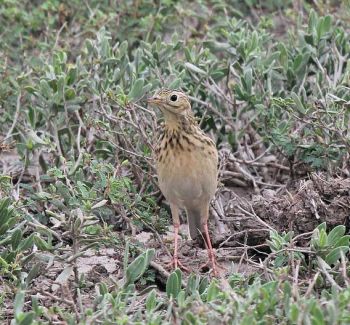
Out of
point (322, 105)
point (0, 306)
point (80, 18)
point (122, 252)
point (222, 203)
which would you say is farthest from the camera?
point (80, 18)

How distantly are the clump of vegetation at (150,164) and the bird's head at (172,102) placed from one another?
1.21 feet

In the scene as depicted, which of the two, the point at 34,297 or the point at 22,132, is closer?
the point at 34,297

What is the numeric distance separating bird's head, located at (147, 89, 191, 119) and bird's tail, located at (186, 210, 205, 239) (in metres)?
0.68

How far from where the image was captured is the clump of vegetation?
5.59 metres

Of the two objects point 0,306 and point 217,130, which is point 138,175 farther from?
point 0,306

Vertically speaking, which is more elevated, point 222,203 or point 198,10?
point 198,10

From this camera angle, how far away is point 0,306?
19.4 feet

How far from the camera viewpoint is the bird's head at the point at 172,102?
22.8 ft

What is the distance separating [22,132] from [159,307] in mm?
2854

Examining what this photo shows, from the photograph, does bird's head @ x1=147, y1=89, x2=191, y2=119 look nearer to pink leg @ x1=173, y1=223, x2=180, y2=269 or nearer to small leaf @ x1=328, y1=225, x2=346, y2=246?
pink leg @ x1=173, y1=223, x2=180, y2=269

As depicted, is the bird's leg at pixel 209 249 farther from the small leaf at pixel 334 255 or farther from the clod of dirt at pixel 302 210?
the small leaf at pixel 334 255

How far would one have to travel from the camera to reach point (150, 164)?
7.36 m

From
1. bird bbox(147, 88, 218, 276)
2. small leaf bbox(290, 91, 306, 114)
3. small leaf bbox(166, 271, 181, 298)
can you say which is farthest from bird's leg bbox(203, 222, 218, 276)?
small leaf bbox(290, 91, 306, 114)

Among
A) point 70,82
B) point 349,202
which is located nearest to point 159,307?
point 349,202
